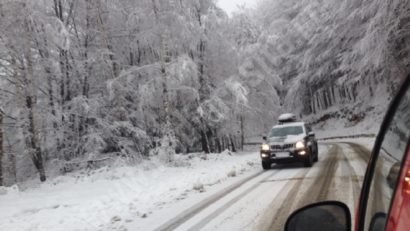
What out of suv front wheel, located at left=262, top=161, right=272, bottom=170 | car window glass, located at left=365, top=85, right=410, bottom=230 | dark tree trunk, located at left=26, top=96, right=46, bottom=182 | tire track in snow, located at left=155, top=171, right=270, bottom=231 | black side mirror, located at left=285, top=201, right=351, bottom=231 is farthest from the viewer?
dark tree trunk, located at left=26, top=96, right=46, bottom=182

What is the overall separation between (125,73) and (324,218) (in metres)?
18.9

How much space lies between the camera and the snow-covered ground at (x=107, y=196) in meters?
9.10

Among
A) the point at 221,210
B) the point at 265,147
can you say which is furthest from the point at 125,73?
the point at 221,210

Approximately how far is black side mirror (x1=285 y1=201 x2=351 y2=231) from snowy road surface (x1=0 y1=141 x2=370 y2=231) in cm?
474

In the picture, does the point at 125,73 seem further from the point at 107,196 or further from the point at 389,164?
the point at 389,164

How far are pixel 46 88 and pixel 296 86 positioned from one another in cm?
3434

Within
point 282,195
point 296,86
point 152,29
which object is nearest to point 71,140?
point 152,29

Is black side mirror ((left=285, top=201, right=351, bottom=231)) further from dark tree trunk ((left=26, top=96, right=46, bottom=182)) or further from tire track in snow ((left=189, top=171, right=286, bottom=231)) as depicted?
dark tree trunk ((left=26, top=96, right=46, bottom=182))

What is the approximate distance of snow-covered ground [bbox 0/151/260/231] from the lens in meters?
9.10

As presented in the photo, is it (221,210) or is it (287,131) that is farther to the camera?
(287,131)

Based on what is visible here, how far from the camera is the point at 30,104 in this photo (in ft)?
58.4

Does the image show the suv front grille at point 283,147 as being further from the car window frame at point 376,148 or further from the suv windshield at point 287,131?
the car window frame at point 376,148

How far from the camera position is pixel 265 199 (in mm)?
9430

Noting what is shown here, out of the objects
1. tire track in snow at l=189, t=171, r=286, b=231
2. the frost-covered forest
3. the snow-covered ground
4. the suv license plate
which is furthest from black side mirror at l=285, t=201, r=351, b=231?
the frost-covered forest
